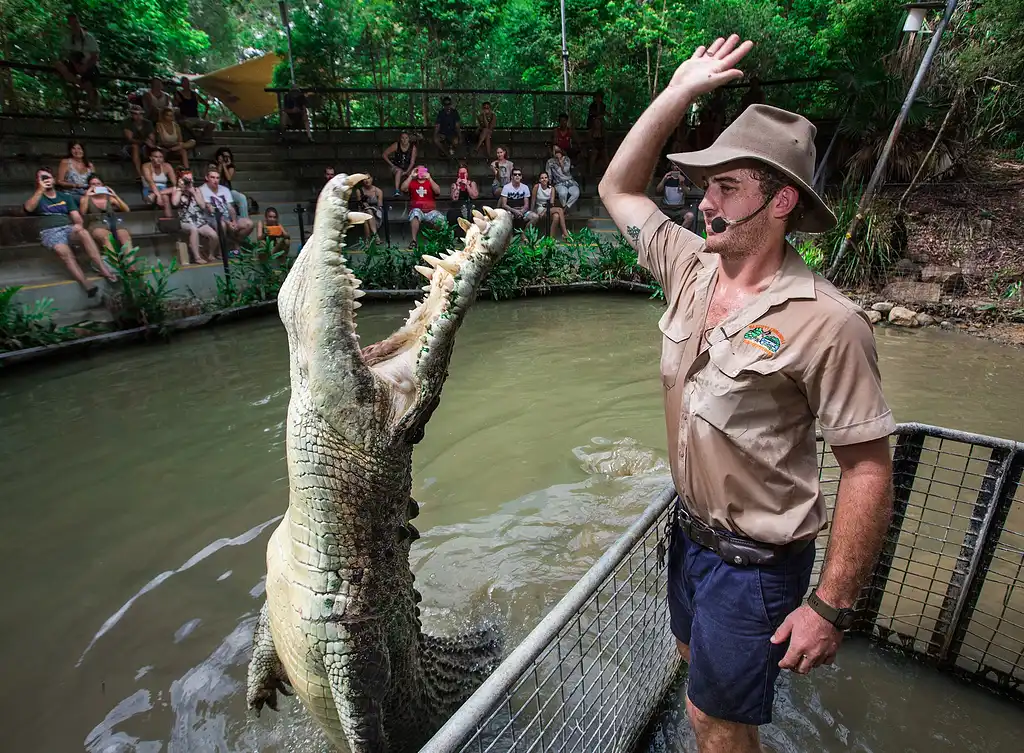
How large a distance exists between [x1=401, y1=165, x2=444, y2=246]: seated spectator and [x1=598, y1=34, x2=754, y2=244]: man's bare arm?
9.00 metres

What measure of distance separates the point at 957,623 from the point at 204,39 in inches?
1079

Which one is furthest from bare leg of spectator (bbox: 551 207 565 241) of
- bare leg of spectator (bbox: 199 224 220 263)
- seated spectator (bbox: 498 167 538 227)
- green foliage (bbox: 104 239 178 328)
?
green foliage (bbox: 104 239 178 328)

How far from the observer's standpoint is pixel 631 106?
17250 mm

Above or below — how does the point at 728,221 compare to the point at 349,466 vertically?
above

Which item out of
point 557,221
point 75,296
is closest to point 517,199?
point 557,221

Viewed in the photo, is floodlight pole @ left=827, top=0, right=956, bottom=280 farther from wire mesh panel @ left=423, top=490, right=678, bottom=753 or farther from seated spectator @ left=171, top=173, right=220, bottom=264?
seated spectator @ left=171, top=173, right=220, bottom=264

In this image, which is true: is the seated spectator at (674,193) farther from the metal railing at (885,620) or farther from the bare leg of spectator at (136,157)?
the metal railing at (885,620)

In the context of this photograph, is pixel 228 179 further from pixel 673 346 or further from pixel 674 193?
pixel 673 346

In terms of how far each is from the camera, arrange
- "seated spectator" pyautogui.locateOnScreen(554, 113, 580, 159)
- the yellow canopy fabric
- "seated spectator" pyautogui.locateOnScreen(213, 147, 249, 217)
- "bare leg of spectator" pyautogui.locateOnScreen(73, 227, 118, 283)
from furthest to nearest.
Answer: the yellow canopy fabric → "seated spectator" pyautogui.locateOnScreen(554, 113, 580, 159) → "seated spectator" pyautogui.locateOnScreen(213, 147, 249, 217) → "bare leg of spectator" pyautogui.locateOnScreen(73, 227, 118, 283)

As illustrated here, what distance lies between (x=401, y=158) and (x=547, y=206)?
9.98 feet

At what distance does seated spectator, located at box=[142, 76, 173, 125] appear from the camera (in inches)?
434

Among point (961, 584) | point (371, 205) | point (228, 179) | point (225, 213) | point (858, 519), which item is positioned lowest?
point (961, 584)

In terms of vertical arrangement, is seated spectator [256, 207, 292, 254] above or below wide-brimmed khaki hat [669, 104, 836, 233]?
below

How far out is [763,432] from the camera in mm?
1426
